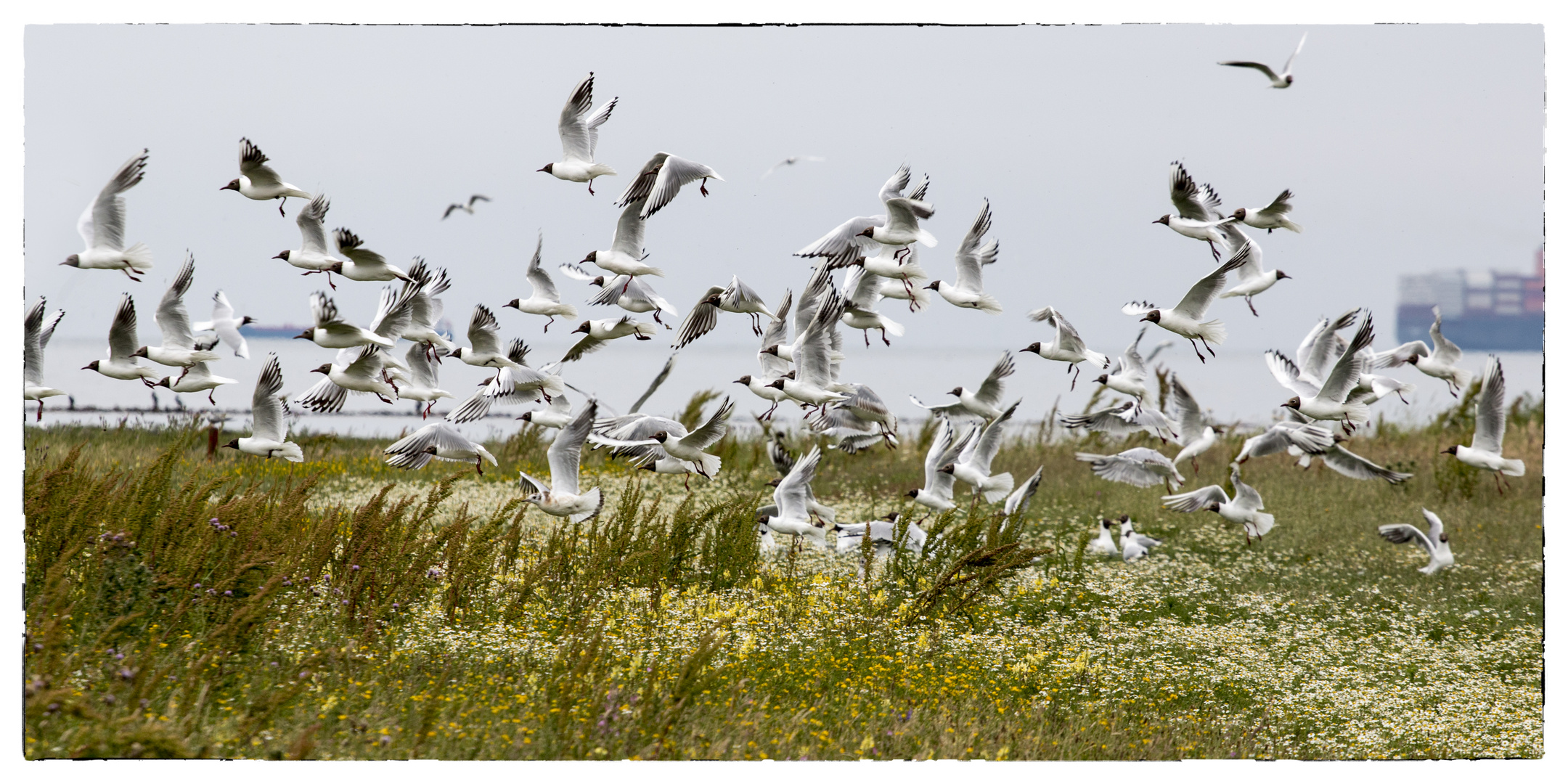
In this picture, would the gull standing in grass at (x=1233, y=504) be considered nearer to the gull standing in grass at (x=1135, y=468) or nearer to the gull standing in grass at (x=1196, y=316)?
the gull standing in grass at (x=1135, y=468)

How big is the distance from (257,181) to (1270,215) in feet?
18.2

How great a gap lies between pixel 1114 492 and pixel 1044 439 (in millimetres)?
Result: 2250

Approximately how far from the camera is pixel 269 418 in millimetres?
6258

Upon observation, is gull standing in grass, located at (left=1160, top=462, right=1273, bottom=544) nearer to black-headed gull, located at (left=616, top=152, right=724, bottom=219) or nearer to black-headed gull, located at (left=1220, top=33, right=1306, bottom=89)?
black-headed gull, located at (left=1220, top=33, right=1306, bottom=89)

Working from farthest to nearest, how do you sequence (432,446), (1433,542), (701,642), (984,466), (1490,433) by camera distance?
(1433,542) → (984,466) → (1490,433) → (432,446) → (701,642)

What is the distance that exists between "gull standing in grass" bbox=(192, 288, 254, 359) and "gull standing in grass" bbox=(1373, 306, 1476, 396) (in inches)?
282

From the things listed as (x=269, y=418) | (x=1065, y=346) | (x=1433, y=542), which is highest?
(x=1065, y=346)

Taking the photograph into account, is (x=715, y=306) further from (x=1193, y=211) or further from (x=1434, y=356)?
(x=1434, y=356)

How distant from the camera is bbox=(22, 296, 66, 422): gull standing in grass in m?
5.80

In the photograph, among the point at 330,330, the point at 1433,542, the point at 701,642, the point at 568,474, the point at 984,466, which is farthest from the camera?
the point at 1433,542

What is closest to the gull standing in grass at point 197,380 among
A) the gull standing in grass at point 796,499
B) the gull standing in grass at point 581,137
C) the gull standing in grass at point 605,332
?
the gull standing in grass at point 605,332

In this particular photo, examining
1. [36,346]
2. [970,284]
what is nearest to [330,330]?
[36,346]

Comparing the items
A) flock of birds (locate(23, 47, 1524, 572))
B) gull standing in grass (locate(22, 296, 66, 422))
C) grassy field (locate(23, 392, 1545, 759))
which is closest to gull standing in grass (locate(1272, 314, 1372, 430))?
flock of birds (locate(23, 47, 1524, 572))

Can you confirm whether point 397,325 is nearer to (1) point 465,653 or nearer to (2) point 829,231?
(1) point 465,653
